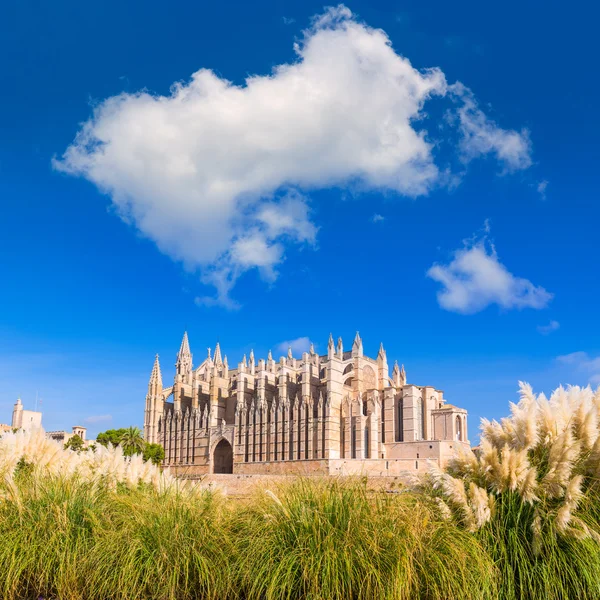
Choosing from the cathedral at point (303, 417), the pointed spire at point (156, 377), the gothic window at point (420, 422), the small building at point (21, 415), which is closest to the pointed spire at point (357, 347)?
the cathedral at point (303, 417)

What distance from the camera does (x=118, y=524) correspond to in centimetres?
918

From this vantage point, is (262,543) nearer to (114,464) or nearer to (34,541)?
(34,541)

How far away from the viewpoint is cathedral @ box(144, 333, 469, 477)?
2135 inches

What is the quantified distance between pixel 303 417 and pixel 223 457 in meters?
11.8

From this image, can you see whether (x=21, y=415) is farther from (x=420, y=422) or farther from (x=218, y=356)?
(x=420, y=422)

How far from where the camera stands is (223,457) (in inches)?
2591

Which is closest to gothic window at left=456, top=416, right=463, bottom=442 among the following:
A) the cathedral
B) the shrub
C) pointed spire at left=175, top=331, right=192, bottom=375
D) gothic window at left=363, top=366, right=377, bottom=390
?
the cathedral

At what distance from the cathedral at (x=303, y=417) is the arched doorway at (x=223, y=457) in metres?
0.09

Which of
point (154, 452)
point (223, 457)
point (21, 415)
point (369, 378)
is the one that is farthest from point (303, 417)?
point (21, 415)

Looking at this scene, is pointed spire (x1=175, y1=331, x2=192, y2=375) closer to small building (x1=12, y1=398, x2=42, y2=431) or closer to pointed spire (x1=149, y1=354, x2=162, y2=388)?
pointed spire (x1=149, y1=354, x2=162, y2=388)

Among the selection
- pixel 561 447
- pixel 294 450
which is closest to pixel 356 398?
pixel 294 450

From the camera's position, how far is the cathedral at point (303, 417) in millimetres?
54219

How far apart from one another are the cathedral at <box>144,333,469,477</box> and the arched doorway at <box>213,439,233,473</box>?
95 millimetres

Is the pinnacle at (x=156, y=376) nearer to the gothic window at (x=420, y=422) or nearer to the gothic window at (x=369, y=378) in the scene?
the gothic window at (x=369, y=378)
